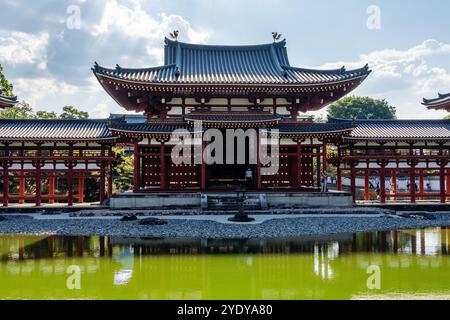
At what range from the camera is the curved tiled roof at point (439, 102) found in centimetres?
2492

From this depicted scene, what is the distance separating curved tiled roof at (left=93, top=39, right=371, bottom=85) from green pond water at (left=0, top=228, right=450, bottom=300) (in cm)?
1228

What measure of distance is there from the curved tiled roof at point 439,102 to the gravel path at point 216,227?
1129 centimetres

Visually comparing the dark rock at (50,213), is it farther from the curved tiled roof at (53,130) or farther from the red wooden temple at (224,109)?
the red wooden temple at (224,109)

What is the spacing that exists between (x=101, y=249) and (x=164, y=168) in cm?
1087

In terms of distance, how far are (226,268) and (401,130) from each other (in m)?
20.4

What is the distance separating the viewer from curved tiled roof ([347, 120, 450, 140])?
22.8 meters

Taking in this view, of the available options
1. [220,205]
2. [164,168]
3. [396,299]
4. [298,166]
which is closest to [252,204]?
[220,205]

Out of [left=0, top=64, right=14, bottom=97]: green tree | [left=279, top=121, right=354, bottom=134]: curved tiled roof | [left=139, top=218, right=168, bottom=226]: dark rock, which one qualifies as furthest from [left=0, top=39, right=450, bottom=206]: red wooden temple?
[left=0, top=64, right=14, bottom=97]: green tree

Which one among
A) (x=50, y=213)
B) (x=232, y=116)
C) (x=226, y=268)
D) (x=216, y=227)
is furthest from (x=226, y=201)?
(x=226, y=268)

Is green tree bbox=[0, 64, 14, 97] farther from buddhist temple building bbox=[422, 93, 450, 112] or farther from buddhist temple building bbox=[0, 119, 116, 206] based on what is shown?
buddhist temple building bbox=[422, 93, 450, 112]

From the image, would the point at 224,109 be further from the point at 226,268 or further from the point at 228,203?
the point at 226,268

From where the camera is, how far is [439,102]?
25.2 m

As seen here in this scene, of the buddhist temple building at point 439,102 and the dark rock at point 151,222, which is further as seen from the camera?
the buddhist temple building at point 439,102

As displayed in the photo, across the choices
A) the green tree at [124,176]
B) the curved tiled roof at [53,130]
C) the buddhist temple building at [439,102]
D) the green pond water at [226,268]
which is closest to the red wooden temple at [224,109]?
the curved tiled roof at [53,130]
